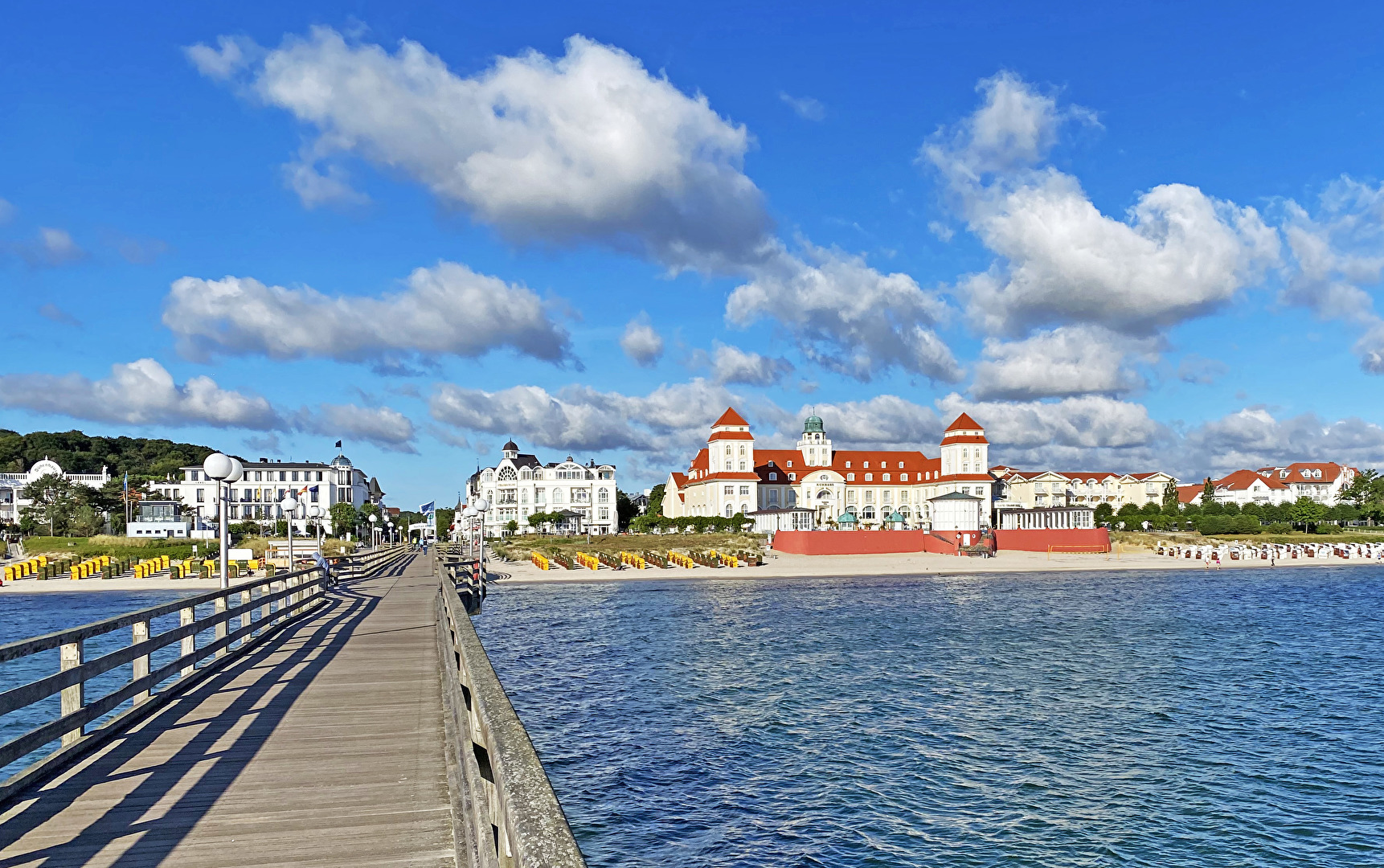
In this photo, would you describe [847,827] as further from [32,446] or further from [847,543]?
[32,446]

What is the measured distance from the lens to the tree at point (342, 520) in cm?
11131

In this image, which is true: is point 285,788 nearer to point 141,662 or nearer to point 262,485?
point 141,662

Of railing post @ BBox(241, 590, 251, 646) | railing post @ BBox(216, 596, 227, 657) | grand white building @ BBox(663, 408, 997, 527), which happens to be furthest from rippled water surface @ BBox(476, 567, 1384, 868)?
grand white building @ BBox(663, 408, 997, 527)

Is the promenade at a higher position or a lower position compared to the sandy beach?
higher

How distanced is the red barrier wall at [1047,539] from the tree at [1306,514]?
1540 inches

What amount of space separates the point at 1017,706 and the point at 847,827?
9.92 meters

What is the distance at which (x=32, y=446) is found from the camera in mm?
171625

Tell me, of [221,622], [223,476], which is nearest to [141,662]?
[221,622]

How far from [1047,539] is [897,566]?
1086 inches

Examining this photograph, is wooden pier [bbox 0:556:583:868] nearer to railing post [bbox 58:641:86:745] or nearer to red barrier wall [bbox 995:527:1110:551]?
railing post [bbox 58:641:86:745]

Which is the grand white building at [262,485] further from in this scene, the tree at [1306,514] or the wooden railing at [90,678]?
the tree at [1306,514]

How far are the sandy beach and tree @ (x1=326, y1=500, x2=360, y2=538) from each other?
1561 inches

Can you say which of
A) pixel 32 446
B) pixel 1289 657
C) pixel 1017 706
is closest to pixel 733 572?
pixel 1289 657

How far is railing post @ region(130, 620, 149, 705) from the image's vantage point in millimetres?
10406
